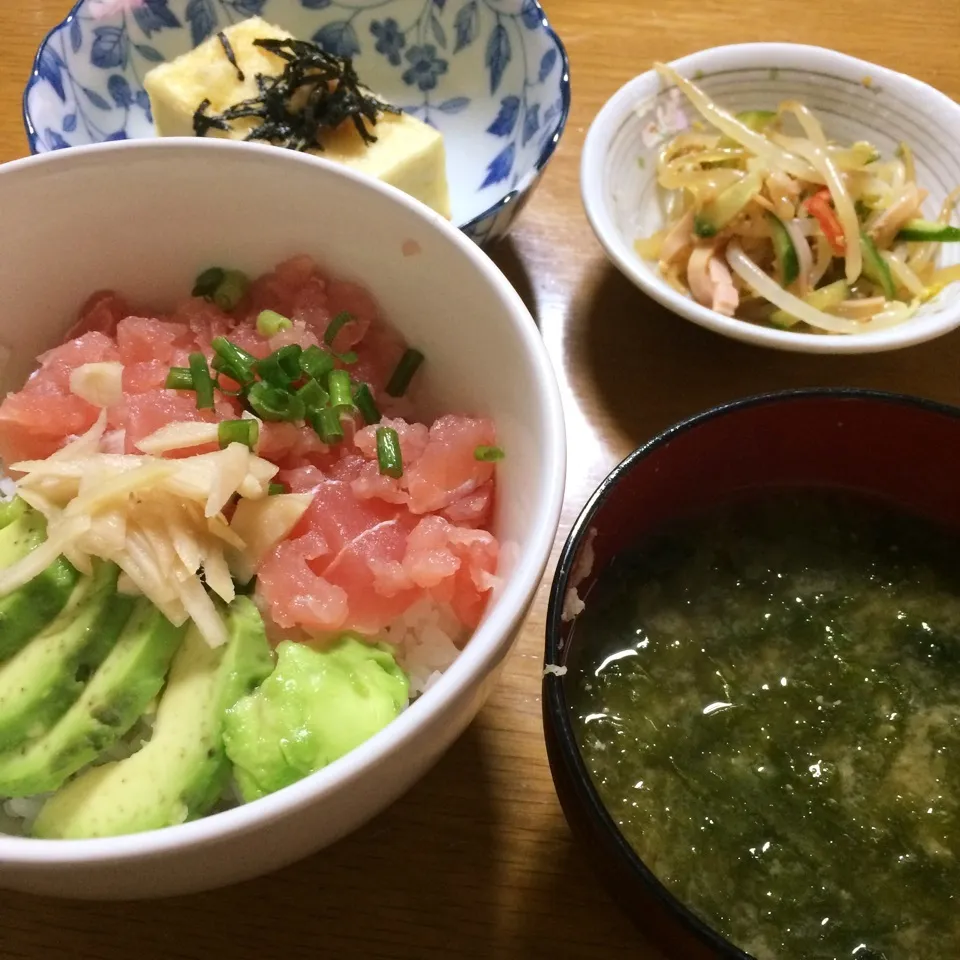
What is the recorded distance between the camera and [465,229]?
1334mm

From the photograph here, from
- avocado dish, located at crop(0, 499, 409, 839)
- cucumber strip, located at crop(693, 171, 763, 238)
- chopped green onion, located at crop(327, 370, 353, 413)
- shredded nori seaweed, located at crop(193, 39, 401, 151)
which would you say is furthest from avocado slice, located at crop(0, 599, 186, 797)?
cucumber strip, located at crop(693, 171, 763, 238)

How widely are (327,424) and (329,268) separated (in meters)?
0.21

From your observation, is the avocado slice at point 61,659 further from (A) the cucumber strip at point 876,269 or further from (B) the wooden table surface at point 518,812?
(A) the cucumber strip at point 876,269

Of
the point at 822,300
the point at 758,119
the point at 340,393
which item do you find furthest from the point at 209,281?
the point at 758,119

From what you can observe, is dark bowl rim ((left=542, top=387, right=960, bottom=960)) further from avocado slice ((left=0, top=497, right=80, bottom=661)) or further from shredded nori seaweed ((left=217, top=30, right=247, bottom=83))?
shredded nori seaweed ((left=217, top=30, right=247, bottom=83))

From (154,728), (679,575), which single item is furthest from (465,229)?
(154,728)

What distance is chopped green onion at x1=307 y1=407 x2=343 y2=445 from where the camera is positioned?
0.99 meters

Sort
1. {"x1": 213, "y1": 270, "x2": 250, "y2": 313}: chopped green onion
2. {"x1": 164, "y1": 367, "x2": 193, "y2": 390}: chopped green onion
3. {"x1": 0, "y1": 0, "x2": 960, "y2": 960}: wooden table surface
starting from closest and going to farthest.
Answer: {"x1": 0, "y1": 0, "x2": 960, "y2": 960}: wooden table surface, {"x1": 164, "y1": 367, "x2": 193, "y2": 390}: chopped green onion, {"x1": 213, "y1": 270, "x2": 250, "y2": 313}: chopped green onion

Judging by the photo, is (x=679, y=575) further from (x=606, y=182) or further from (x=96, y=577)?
(x=606, y=182)

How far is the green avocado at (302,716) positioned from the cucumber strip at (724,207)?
98 cm

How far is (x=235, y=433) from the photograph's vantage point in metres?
0.93

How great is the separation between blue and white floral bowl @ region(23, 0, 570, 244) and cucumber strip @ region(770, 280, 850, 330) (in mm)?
455

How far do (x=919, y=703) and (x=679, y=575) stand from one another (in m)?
0.26

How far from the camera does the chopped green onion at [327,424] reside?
99 centimetres
